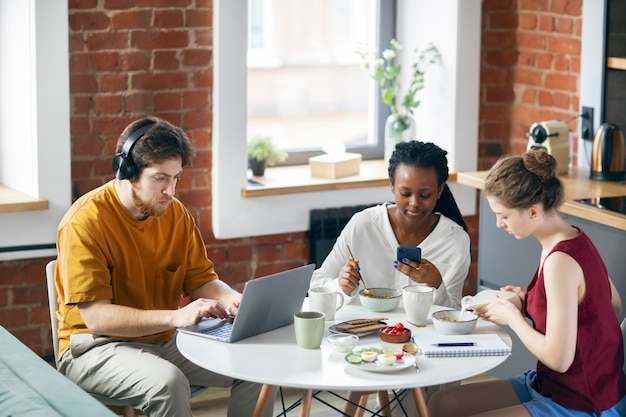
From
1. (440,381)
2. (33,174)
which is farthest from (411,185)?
(33,174)

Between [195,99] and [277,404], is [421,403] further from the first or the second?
[195,99]

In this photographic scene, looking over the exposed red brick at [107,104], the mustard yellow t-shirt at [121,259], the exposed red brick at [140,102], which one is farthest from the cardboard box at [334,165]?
the mustard yellow t-shirt at [121,259]

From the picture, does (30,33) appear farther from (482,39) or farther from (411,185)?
(482,39)

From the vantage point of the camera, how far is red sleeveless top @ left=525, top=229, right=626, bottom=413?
2521 millimetres

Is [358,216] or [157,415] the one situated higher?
[358,216]

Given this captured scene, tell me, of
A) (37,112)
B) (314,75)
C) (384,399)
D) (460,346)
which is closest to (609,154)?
(314,75)

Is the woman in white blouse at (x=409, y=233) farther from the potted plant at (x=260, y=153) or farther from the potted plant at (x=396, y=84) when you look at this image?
the potted plant at (x=396, y=84)

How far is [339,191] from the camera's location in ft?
14.4

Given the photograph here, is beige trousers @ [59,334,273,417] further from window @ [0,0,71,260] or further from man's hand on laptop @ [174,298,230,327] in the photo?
window @ [0,0,71,260]

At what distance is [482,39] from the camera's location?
15.3 feet

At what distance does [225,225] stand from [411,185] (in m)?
1.26

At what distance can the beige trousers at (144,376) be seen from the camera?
2795 mm

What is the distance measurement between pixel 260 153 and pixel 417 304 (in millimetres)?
1802

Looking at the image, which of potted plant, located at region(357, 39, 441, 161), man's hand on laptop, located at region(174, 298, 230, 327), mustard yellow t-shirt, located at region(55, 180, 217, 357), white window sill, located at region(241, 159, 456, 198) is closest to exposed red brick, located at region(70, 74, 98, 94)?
white window sill, located at region(241, 159, 456, 198)
